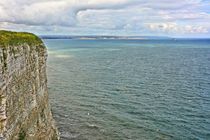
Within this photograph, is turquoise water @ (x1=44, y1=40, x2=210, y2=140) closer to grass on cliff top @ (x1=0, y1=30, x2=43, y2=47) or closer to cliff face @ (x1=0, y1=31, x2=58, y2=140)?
cliff face @ (x1=0, y1=31, x2=58, y2=140)

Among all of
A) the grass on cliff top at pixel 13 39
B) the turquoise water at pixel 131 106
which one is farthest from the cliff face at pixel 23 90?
the turquoise water at pixel 131 106

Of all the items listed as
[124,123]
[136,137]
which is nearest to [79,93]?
[124,123]

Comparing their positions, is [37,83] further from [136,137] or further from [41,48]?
[136,137]

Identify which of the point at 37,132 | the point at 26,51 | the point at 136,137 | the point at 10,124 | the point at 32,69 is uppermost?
the point at 26,51

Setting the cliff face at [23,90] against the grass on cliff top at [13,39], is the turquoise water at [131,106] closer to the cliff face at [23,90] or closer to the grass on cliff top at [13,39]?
the cliff face at [23,90]

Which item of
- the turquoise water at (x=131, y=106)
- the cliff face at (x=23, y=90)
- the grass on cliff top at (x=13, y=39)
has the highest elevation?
the grass on cliff top at (x=13, y=39)

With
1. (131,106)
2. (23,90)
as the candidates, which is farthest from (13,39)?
(131,106)

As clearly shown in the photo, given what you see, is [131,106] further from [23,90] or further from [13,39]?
[13,39]

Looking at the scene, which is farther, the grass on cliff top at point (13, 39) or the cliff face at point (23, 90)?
the grass on cliff top at point (13, 39)
